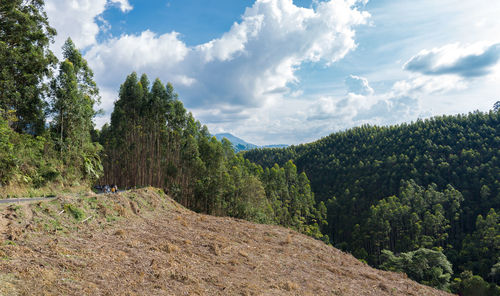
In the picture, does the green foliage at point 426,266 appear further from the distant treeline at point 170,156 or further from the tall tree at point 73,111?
the tall tree at point 73,111

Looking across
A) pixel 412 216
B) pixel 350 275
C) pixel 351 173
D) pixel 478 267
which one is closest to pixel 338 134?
pixel 351 173

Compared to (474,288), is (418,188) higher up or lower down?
higher up

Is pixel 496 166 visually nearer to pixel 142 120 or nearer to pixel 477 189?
pixel 477 189

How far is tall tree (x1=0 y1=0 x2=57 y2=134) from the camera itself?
16.1m

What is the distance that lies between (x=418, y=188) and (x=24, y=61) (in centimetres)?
10419

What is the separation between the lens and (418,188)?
89.5 meters

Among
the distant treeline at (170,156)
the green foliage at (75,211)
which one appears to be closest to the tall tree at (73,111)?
the distant treeline at (170,156)

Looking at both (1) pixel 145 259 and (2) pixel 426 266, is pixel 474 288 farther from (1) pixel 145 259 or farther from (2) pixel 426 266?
(1) pixel 145 259

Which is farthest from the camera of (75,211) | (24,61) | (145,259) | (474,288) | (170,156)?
(474,288)

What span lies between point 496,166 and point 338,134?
263 feet

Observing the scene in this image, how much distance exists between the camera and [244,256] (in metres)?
11.3

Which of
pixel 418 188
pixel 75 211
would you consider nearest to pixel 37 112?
pixel 75 211

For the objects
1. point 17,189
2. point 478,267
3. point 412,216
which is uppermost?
point 17,189

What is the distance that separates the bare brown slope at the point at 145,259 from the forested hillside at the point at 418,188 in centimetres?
6116
